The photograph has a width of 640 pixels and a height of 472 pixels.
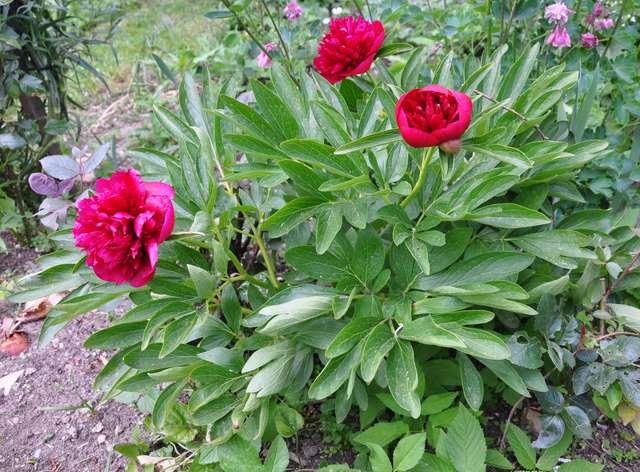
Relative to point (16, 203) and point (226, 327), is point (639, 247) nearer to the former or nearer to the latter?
point (226, 327)

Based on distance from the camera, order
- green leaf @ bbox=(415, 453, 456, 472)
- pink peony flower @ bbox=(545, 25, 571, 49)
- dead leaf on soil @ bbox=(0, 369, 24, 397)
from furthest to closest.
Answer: dead leaf on soil @ bbox=(0, 369, 24, 397)
pink peony flower @ bbox=(545, 25, 571, 49)
green leaf @ bbox=(415, 453, 456, 472)

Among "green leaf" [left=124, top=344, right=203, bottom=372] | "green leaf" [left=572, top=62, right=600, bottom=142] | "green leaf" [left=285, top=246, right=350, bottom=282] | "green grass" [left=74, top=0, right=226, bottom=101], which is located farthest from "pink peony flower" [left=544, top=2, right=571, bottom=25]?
"green grass" [left=74, top=0, right=226, bottom=101]

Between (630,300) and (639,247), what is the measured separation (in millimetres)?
223

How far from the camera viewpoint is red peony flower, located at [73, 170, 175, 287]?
43.9 inches

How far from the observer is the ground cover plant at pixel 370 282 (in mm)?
1284

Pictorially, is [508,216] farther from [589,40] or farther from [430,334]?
[589,40]

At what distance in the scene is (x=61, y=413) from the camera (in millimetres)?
1927

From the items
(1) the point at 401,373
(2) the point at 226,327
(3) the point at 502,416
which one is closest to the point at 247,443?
(2) the point at 226,327

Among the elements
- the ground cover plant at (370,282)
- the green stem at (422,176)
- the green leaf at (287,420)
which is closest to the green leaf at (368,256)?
the ground cover plant at (370,282)

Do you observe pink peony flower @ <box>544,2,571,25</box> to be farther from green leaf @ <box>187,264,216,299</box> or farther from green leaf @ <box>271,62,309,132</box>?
green leaf @ <box>187,264,216,299</box>

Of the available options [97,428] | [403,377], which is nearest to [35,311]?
[97,428]

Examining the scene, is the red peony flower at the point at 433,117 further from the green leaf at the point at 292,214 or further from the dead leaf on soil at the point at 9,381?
the dead leaf on soil at the point at 9,381

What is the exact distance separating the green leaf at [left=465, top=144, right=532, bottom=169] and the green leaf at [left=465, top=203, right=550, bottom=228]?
0.14 m

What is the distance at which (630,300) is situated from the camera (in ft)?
5.87
